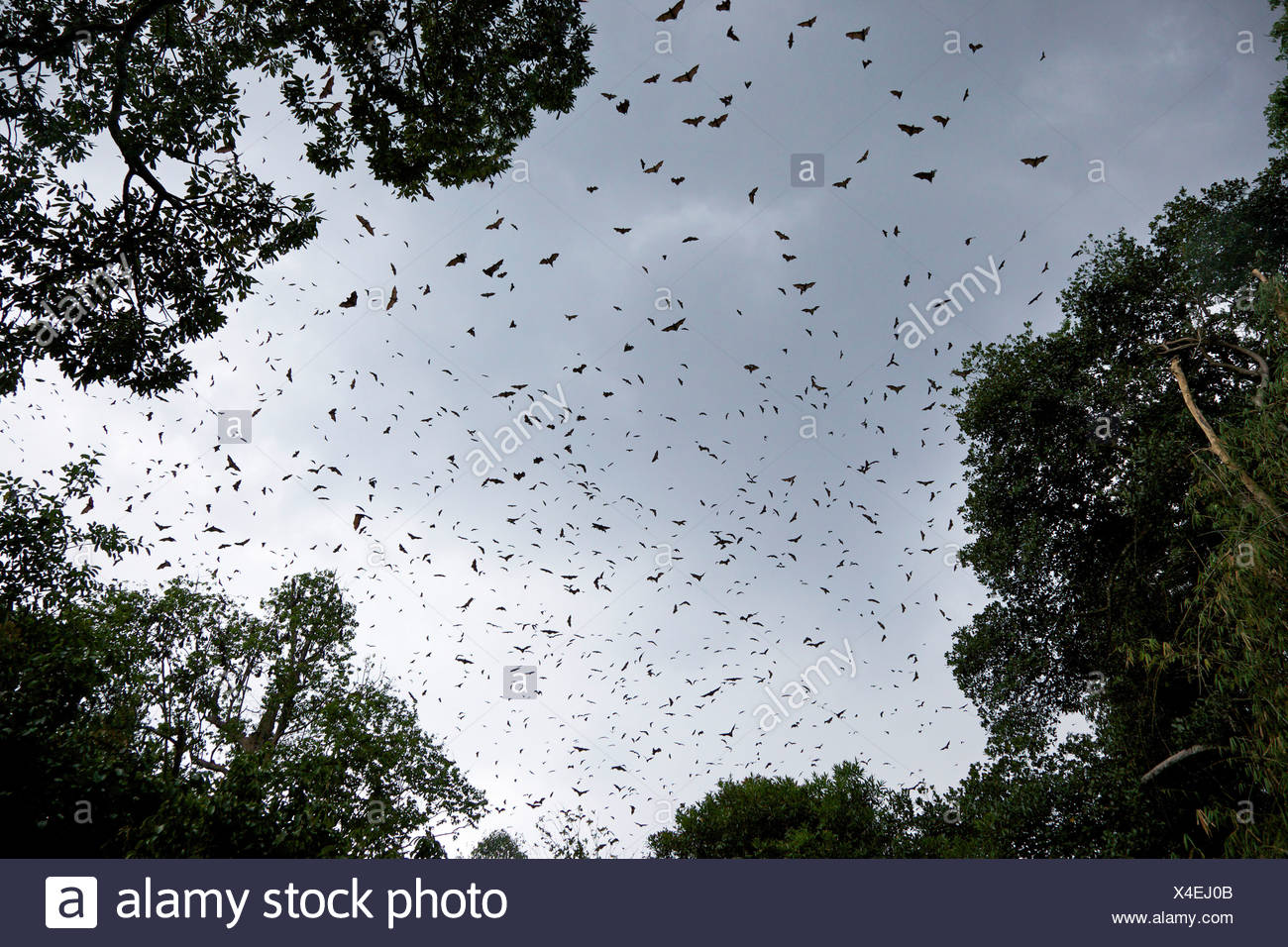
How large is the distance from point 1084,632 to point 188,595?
2101 cm

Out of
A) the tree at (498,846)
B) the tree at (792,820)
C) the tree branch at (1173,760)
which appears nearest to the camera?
the tree branch at (1173,760)

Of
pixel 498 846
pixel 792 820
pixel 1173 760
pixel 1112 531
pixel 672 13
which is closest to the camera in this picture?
pixel 672 13

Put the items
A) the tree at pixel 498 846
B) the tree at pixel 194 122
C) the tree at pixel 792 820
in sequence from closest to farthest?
1. the tree at pixel 194 122
2. the tree at pixel 792 820
3. the tree at pixel 498 846

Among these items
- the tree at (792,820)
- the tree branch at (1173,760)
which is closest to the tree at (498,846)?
the tree at (792,820)

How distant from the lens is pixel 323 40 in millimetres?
8508

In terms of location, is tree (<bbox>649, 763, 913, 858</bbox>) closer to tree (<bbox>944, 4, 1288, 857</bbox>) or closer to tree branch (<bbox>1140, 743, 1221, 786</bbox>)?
tree (<bbox>944, 4, 1288, 857</bbox>)

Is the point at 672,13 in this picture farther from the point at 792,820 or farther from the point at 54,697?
the point at 792,820

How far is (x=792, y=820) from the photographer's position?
21.3 metres

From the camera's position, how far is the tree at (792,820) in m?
19.9

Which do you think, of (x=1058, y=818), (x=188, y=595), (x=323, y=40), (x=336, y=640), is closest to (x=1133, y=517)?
(x=1058, y=818)

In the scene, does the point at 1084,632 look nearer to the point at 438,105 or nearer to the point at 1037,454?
the point at 1037,454

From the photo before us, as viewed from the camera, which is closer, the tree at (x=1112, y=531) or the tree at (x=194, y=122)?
the tree at (x=194, y=122)

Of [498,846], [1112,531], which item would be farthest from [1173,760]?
[498,846]

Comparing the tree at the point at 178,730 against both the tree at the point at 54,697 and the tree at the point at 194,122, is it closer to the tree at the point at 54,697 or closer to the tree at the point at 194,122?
the tree at the point at 54,697
